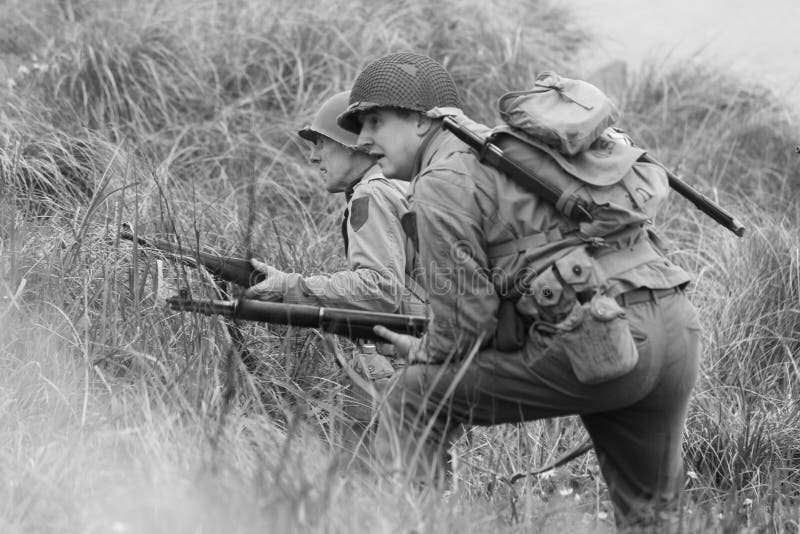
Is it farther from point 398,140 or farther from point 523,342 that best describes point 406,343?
point 398,140

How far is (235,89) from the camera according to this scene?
23.5 ft

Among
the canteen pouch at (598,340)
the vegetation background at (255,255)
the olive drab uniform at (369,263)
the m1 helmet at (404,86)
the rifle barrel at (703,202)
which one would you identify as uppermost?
the m1 helmet at (404,86)

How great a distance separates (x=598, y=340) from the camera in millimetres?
3008

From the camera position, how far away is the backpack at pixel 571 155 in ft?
10.1

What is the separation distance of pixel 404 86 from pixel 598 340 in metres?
1.04

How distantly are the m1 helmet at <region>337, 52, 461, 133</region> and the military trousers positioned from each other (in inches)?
32.0

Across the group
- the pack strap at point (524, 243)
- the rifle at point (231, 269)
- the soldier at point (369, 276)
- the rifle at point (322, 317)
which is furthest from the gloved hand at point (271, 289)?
the pack strap at point (524, 243)

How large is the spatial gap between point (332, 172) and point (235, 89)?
2.96 meters

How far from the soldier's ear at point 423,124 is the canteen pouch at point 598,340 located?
81cm

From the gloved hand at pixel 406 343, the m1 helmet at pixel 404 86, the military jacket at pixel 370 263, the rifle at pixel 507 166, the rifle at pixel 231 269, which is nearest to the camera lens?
the rifle at pixel 507 166

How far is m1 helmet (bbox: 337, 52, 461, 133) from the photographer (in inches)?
139

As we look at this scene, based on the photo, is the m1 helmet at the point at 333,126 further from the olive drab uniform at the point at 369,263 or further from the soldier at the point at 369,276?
the olive drab uniform at the point at 369,263

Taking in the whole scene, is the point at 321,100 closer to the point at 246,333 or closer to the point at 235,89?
the point at 235,89

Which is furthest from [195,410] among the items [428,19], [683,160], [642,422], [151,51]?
[428,19]
